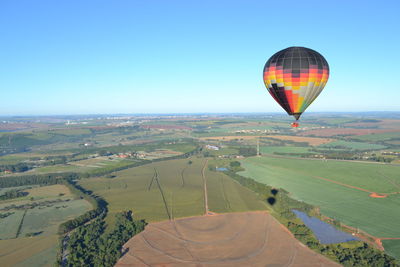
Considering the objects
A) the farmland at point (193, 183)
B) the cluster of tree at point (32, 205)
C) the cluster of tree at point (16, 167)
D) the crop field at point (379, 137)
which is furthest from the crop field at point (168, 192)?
the crop field at point (379, 137)

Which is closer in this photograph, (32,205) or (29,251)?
(29,251)

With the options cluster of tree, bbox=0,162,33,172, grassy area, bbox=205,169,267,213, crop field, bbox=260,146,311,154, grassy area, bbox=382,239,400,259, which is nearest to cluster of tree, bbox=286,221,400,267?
grassy area, bbox=382,239,400,259

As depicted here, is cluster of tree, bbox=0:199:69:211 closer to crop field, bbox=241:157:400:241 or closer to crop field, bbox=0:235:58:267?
crop field, bbox=0:235:58:267

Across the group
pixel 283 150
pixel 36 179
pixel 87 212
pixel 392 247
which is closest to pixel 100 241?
pixel 87 212

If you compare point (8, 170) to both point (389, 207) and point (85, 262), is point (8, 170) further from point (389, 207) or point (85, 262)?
point (389, 207)

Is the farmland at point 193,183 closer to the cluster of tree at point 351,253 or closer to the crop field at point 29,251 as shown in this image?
the crop field at point 29,251

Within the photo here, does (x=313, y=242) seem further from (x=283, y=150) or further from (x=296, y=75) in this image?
(x=283, y=150)
